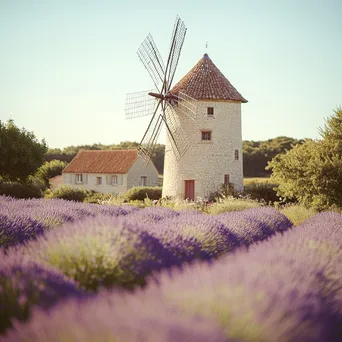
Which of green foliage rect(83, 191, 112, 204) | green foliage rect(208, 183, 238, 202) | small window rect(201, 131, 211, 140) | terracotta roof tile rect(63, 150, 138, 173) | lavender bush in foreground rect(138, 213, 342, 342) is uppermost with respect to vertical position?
small window rect(201, 131, 211, 140)

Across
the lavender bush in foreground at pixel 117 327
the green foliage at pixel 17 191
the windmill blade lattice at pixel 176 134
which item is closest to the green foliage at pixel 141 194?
the windmill blade lattice at pixel 176 134

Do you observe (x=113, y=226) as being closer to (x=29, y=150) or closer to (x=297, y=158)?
(x=297, y=158)

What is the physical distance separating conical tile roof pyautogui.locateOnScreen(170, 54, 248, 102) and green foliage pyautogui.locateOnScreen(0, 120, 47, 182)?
1142 cm

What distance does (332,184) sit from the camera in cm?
1407

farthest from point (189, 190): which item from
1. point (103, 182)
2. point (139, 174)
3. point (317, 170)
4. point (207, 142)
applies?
point (103, 182)

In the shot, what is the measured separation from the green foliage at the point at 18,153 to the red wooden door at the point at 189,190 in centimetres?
1160

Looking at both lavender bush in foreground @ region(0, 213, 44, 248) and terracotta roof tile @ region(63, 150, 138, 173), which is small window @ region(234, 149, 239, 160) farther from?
lavender bush in foreground @ region(0, 213, 44, 248)

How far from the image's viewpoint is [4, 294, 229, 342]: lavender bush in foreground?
65.9 inches

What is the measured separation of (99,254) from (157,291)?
1.34 meters

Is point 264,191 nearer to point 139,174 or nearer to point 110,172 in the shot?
point 139,174

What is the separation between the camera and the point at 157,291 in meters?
2.42

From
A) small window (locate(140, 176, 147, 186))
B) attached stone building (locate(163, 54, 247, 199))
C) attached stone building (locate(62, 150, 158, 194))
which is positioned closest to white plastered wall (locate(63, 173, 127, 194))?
attached stone building (locate(62, 150, 158, 194))

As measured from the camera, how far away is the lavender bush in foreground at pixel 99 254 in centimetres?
354

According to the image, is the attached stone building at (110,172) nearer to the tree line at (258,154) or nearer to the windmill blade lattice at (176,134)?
the tree line at (258,154)
